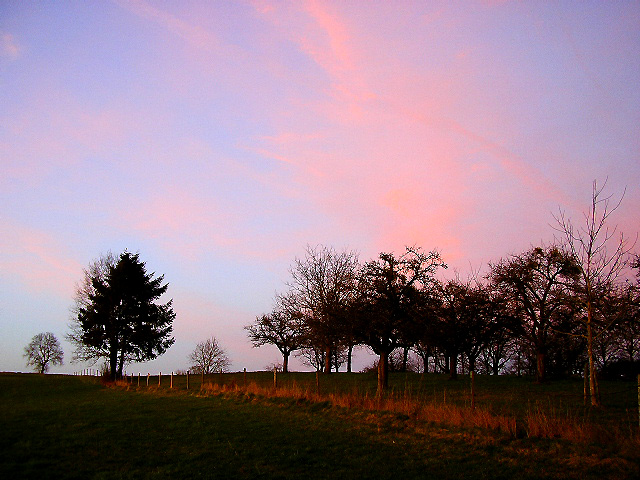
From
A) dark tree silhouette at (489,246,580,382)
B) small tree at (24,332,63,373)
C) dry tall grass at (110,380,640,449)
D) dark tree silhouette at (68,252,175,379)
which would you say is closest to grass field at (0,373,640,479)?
dry tall grass at (110,380,640,449)

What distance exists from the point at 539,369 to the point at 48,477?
110 feet

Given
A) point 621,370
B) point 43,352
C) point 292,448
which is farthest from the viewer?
point 43,352

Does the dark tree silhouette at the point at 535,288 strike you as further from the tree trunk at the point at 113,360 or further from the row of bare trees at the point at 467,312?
the tree trunk at the point at 113,360

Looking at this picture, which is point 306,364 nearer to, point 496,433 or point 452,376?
point 452,376

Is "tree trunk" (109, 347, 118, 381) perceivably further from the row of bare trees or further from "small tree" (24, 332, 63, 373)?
"small tree" (24, 332, 63, 373)

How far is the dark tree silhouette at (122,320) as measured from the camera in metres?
47.4

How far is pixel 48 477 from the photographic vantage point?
29.0 feet

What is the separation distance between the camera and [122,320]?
47.9m

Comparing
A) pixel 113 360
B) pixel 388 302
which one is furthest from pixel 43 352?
pixel 388 302

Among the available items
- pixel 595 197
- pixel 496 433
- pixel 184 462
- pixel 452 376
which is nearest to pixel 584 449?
pixel 496 433

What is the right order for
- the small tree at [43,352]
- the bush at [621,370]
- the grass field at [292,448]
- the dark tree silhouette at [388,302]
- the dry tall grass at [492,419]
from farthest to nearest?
1. the small tree at [43,352]
2. the bush at [621,370]
3. the dark tree silhouette at [388,302]
4. the dry tall grass at [492,419]
5. the grass field at [292,448]

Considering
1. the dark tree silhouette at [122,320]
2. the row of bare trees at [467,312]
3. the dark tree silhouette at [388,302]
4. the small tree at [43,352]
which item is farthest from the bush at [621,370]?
the small tree at [43,352]

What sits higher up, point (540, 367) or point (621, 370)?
point (540, 367)

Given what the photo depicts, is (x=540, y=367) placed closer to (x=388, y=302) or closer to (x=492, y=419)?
(x=388, y=302)
